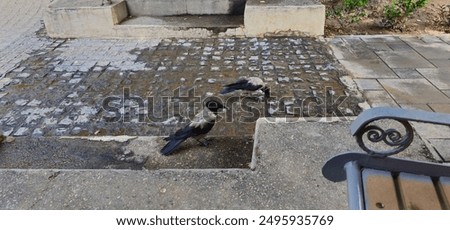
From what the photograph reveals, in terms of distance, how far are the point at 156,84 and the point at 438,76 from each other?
3141 mm

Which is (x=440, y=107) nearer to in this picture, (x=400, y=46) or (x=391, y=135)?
(x=400, y=46)

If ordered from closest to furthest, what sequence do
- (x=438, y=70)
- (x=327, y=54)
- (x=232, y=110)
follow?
(x=232, y=110) → (x=438, y=70) → (x=327, y=54)

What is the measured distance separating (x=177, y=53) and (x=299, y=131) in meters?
3.13

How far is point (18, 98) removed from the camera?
405cm

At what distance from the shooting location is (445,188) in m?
1.43

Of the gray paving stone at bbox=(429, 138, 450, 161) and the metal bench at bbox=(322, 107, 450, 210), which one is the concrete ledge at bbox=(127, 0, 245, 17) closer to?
the gray paving stone at bbox=(429, 138, 450, 161)

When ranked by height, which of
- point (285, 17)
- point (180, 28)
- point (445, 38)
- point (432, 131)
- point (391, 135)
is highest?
point (391, 135)

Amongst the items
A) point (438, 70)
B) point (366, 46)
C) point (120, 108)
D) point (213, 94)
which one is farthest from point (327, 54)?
→ point (120, 108)

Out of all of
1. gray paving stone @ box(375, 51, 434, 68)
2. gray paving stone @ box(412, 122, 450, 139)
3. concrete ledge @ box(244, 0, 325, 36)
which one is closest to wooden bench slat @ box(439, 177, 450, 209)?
gray paving stone @ box(412, 122, 450, 139)

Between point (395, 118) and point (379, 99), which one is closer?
point (395, 118)

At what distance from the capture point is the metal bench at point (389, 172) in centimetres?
129

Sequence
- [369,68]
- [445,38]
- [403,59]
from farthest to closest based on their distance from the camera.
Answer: [445,38] → [403,59] → [369,68]

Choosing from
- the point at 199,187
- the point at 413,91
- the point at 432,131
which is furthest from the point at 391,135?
the point at 413,91

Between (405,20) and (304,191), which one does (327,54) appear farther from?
(304,191)
